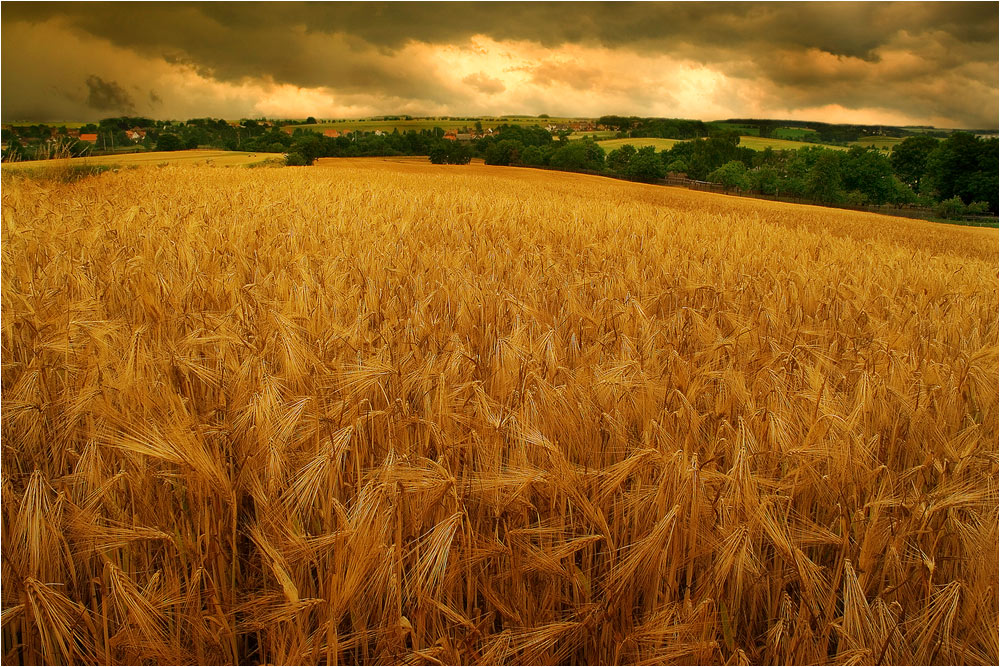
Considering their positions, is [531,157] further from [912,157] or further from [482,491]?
[482,491]

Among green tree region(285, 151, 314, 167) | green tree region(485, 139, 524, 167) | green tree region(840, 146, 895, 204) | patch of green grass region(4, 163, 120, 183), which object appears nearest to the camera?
patch of green grass region(4, 163, 120, 183)

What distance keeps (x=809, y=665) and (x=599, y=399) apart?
780 mm

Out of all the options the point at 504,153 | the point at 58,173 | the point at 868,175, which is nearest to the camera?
the point at 58,173

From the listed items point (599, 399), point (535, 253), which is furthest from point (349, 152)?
point (599, 399)

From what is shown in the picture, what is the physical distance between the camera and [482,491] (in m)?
1.22

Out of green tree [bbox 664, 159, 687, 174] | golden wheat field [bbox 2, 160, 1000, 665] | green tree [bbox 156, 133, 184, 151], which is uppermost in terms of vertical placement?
green tree [bbox 664, 159, 687, 174]

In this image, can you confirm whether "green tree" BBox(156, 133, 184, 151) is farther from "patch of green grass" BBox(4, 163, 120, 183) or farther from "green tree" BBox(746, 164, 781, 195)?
"green tree" BBox(746, 164, 781, 195)

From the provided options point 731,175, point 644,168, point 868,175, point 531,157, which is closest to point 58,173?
point 531,157

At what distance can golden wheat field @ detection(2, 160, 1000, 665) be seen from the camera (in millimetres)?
1004

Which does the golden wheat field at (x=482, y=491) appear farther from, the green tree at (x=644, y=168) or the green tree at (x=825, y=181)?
the green tree at (x=825, y=181)

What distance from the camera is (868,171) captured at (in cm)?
5488

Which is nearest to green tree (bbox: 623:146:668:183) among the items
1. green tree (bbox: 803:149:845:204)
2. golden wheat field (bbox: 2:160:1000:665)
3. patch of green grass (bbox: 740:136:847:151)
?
green tree (bbox: 803:149:845:204)

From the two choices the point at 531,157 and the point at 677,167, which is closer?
the point at 531,157

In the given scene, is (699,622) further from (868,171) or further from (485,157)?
(868,171)
